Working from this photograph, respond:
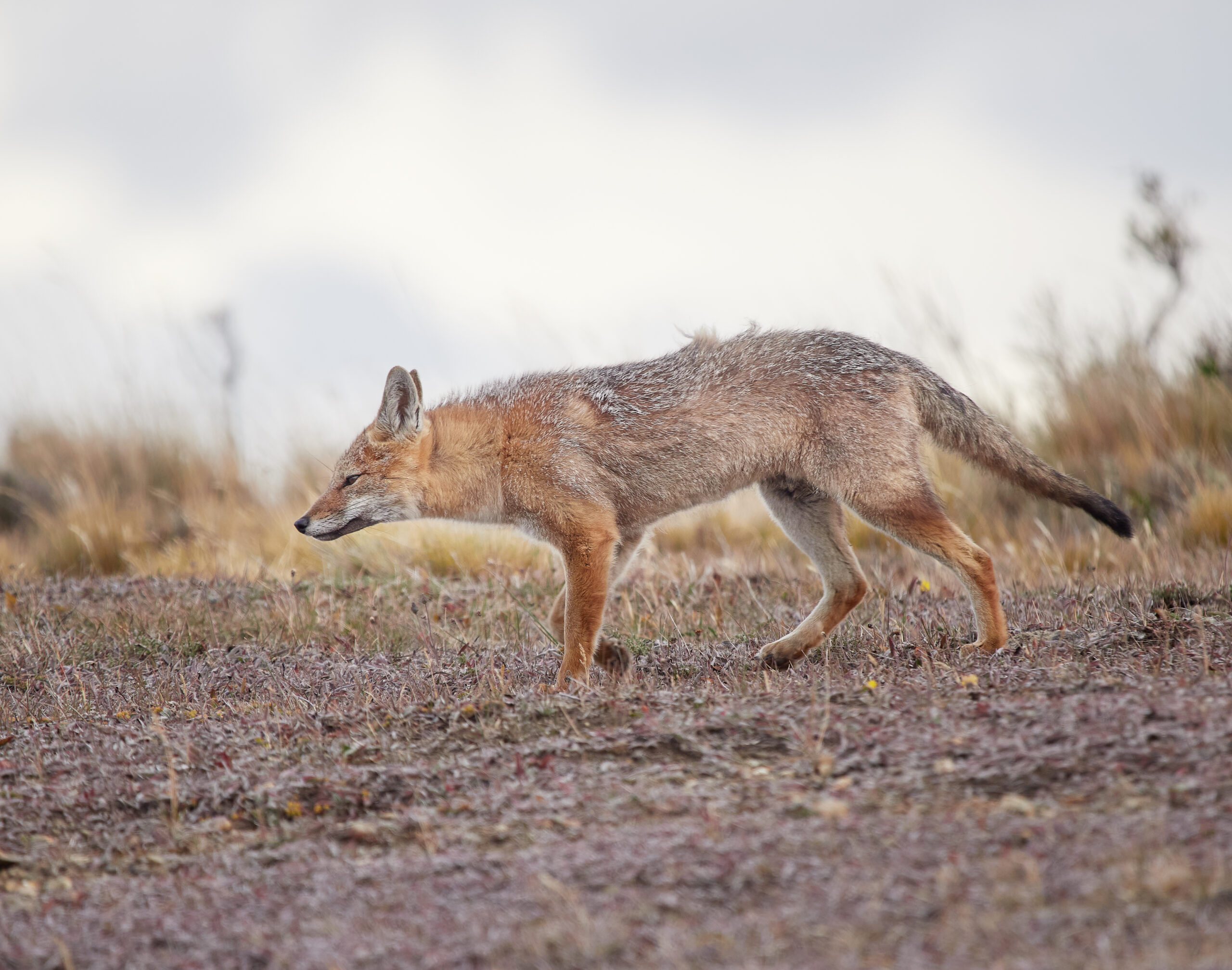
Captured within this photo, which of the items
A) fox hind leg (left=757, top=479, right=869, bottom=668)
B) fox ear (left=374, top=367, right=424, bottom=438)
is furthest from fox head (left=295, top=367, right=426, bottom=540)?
fox hind leg (left=757, top=479, right=869, bottom=668)

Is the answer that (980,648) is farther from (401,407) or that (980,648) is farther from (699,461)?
(401,407)

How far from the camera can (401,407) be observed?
20.0 feet

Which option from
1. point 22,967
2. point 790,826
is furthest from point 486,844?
point 22,967

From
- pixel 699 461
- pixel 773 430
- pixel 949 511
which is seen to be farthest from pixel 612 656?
pixel 949 511

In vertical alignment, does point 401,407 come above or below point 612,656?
above

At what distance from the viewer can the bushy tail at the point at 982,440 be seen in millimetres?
5961

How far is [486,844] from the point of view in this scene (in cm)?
330

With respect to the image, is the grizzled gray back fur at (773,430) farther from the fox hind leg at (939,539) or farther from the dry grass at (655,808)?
the dry grass at (655,808)

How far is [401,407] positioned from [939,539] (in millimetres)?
2802

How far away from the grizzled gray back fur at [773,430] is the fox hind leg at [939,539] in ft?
0.06

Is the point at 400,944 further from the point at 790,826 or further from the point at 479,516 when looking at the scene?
the point at 479,516

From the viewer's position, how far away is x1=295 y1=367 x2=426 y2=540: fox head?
20.0 ft

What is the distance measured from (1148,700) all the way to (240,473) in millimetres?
12276

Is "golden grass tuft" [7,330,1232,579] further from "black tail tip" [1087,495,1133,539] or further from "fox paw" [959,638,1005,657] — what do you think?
"fox paw" [959,638,1005,657]
